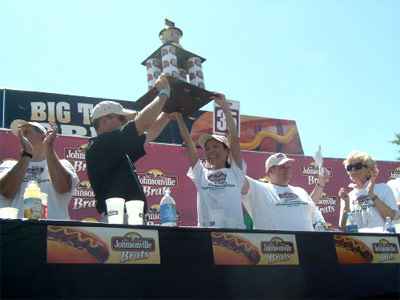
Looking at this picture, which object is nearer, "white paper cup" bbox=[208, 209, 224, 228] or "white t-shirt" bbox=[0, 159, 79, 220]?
"white paper cup" bbox=[208, 209, 224, 228]

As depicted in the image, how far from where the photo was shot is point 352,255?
107 inches

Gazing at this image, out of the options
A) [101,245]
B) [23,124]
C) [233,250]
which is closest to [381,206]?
[233,250]

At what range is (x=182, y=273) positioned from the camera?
7.11ft

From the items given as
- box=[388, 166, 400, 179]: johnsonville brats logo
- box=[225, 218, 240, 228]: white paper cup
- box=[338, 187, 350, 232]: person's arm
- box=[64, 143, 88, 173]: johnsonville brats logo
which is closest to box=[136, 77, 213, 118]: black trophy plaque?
box=[225, 218, 240, 228]: white paper cup

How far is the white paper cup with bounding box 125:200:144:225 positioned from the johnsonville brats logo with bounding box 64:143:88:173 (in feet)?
10.3

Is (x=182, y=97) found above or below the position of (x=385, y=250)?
above

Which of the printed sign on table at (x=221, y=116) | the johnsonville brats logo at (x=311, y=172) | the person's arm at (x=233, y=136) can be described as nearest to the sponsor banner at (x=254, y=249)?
the person's arm at (x=233, y=136)

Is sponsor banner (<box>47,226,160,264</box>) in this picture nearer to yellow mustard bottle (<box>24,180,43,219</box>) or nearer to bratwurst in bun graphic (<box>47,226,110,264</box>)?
bratwurst in bun graphic (<box>47,226,110,264</box>)

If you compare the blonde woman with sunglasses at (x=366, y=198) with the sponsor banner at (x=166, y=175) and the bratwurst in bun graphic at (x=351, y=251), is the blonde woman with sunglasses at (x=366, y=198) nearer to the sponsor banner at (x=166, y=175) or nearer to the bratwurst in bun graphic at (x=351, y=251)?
the bratwurst in bun graphic at (x=351, y=251)

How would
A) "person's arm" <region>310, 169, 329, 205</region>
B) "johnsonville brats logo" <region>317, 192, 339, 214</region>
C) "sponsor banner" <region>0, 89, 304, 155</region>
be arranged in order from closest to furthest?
"person's arm" <region>310, 169, 329, 205</region>, "sponsor banner" <region>0, 89, 304, 155</region>, "johnsonville brats logo" <region>317, 192, 339, 214</region>

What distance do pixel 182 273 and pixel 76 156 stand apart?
3.54m

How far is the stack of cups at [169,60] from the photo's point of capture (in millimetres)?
3512

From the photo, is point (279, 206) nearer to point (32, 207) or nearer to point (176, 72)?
point (176, 72)

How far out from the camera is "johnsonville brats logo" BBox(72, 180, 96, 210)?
17.0 feet
